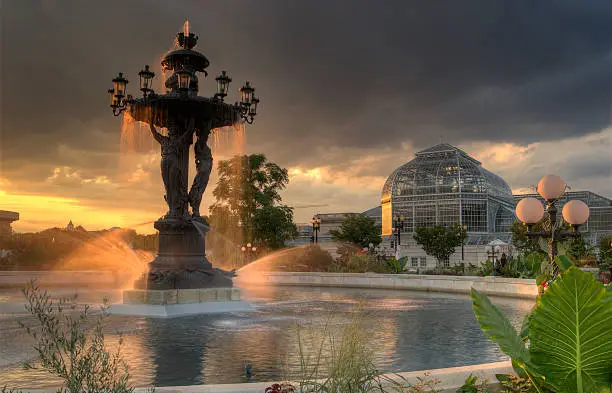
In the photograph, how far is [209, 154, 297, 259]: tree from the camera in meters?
46.9

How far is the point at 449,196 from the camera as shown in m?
69.0

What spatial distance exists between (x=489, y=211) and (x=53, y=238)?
49.7 meters

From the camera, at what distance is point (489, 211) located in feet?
226

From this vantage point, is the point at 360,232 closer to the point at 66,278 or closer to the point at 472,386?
the point at 66,278

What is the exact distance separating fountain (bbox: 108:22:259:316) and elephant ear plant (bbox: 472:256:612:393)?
10.4 m

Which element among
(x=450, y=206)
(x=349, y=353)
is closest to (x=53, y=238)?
(x=349, y=353)

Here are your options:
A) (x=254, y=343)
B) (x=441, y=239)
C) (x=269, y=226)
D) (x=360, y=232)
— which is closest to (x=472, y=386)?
(x=254, y=343)

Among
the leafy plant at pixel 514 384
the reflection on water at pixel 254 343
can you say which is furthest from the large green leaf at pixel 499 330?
the reflection on water at pixel 254 343

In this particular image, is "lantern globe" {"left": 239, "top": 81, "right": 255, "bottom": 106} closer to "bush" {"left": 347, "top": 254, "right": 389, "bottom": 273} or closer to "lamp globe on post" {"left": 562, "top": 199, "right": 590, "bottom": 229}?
"lamp globe on post" {"left": 562, "top": 199, "right": 590, "bottom": 229}

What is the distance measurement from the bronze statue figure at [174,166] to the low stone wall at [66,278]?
12868mm

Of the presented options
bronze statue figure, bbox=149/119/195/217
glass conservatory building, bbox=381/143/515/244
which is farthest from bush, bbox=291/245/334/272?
glass conservatory building, bbox=381/143/515/244

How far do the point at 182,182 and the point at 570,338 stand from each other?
12.4 meters

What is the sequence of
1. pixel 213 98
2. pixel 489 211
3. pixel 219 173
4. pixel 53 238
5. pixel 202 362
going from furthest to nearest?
pixel 489 211, pixel 219 173, pixel 53 238, pixel 213 98, pixel 202 362

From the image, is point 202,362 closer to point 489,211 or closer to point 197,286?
point 197,286
